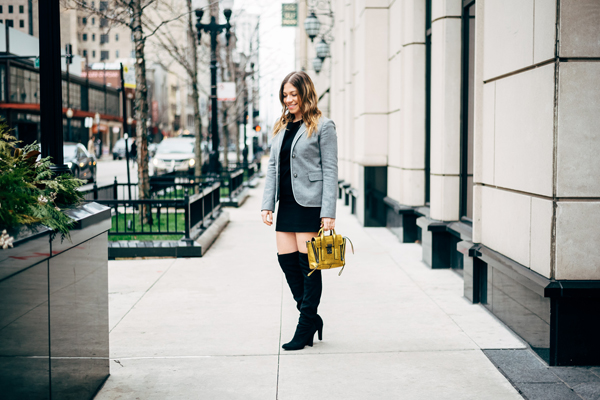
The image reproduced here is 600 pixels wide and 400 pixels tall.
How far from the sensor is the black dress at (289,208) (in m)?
4.54

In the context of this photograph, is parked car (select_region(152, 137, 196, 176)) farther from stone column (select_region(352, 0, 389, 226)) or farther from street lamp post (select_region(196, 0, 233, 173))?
stone column (select_region(352, 0, 389, 226))

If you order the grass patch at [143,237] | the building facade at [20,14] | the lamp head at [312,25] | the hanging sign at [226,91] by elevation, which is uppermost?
the lamp head at [312,25]

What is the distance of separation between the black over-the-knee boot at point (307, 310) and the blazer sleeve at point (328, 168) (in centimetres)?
43

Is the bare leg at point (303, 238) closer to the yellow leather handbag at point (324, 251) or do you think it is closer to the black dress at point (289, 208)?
the black dress at point (289, 208)

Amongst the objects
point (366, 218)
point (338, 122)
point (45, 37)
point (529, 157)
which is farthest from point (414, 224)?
point (338, 122)

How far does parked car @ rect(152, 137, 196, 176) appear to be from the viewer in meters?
25.8

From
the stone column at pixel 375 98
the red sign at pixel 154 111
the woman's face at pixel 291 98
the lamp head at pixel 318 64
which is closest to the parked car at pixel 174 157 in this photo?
the lamp head at pixel 318 64

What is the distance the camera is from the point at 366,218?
39.3 feet

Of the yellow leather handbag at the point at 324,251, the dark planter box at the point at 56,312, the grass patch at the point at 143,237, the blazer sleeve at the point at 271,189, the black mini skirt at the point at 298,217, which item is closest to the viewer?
the dark planter box at the point at 56,312

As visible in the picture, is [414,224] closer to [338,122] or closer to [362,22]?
[362,22]

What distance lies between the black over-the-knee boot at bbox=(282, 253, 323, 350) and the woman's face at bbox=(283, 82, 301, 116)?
107 cm

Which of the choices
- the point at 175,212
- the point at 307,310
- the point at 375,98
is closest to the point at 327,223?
the point at 307,310

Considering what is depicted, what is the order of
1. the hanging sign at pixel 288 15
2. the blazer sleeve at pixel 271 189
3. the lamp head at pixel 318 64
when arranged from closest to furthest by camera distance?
the blazer sleeve at pixel 271 189
the lamp head at pixel 318 64
the hanging sign at pixel 288 15

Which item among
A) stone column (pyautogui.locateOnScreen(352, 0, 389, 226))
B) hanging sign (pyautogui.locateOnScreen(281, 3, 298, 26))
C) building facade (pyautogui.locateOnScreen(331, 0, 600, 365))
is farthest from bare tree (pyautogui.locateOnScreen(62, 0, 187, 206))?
hanging sign (pyautogui.locateOnScreen(281, 3, 298, 26))
